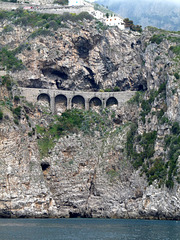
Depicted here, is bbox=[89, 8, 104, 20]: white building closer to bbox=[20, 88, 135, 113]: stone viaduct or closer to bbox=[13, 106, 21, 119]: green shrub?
bbox=[20, 88, 135, 113]: stone viaduct

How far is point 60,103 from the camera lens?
132 m

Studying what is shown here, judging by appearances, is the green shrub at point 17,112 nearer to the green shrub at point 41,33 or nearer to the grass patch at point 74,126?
the grass patch at point 74,126

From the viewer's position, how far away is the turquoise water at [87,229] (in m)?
87.5

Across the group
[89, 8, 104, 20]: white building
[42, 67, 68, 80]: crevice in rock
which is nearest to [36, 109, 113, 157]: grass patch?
[42, 67, 68, 80]: crevice in rock

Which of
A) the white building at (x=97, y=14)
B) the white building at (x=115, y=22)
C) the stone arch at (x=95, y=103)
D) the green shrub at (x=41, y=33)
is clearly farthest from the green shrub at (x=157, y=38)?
the green shrub at (x=41, y=33)

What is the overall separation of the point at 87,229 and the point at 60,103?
38920 millimetres

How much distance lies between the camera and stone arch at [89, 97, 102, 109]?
13162 centimetres

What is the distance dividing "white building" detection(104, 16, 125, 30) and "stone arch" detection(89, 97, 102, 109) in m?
15.7

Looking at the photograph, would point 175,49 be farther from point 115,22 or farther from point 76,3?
point 76,3

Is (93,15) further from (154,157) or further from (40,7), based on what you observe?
(154,157)

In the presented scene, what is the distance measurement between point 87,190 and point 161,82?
21355mm

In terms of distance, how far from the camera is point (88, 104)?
431ft

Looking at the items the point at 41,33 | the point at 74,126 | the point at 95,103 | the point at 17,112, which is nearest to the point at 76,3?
the point at 41,33

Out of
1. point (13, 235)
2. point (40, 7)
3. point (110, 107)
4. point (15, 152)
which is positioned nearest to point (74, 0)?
point (40, 7)
